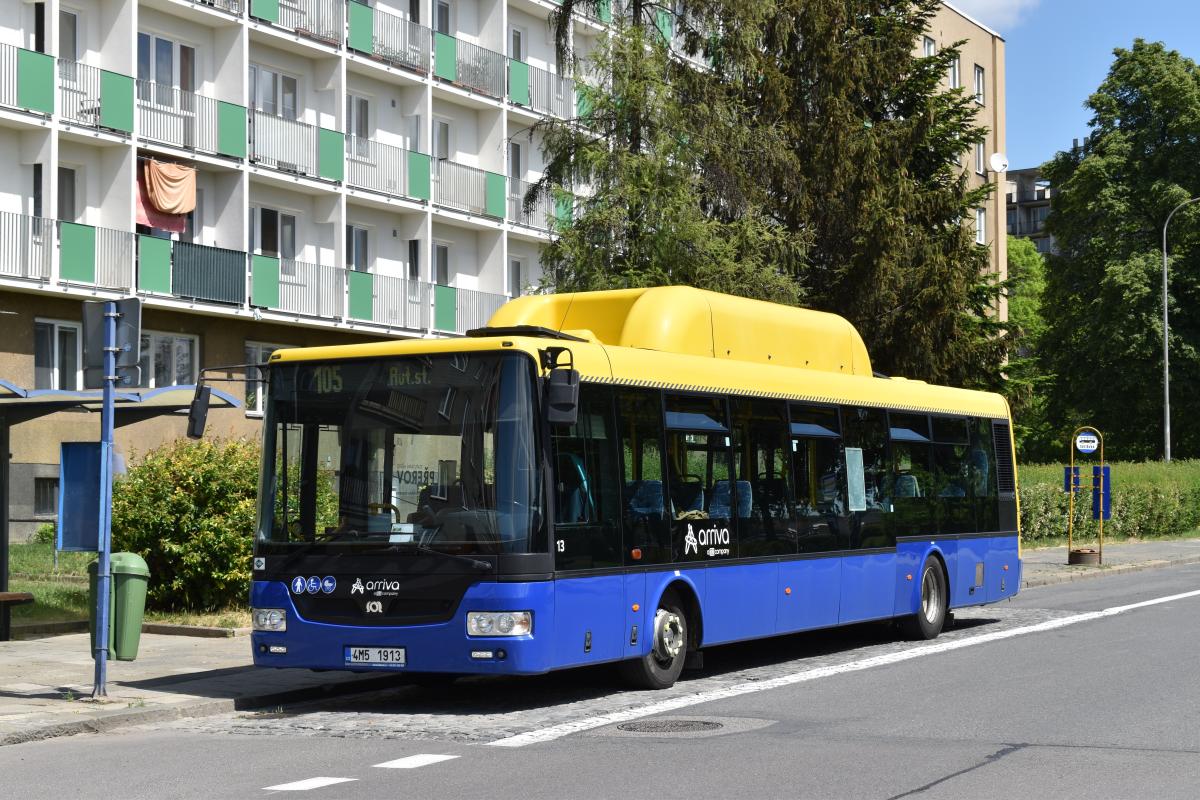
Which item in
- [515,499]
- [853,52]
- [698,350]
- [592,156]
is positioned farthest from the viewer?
[853,52]

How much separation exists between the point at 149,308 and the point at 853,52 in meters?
15.3

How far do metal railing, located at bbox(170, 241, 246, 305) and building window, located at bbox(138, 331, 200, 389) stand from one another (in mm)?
1130

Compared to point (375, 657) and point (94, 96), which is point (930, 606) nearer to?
point (375, 657)

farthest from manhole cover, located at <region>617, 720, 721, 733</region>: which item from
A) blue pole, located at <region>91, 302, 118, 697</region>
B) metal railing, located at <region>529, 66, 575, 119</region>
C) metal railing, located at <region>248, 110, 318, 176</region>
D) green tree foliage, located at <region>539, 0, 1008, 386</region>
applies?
metal railing, located at <region>529, 66, 575, 119</region>

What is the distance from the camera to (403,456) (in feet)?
38.5

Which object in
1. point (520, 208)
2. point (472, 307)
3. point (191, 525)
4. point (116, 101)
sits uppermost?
point (116, 101)

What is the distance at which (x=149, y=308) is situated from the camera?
32.8m

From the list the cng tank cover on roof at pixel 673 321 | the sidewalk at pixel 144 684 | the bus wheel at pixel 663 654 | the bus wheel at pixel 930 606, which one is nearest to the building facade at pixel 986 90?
the bus wheel at pixel 930 606

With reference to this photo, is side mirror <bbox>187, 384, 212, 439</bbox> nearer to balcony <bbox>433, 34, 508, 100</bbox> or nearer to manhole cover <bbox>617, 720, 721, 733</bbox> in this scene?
manhole cover <bbox>617, 720, 721, 733</bbox>

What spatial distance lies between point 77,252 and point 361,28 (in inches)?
391

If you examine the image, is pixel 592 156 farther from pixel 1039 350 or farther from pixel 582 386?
pixel 1039 350

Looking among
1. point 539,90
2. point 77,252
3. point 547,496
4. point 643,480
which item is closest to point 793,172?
point 77,252

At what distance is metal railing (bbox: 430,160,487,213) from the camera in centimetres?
4003

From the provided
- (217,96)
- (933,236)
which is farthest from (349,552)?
(933,236)
